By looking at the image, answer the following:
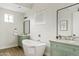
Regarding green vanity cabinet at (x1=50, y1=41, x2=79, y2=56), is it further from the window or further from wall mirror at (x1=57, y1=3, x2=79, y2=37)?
the window

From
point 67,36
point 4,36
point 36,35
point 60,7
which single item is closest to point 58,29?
point 67,36

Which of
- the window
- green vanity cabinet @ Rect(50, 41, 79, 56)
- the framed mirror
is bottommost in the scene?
green vanity cabinet @ Rect(50, 41, 79, 56)

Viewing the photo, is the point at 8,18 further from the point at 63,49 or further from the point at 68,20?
the point at 63,49

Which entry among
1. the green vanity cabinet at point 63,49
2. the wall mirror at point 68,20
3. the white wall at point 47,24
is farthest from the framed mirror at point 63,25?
the green vanity cabinet at point 63,49

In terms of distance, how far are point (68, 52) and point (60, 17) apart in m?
1.28

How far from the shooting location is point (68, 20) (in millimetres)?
2543

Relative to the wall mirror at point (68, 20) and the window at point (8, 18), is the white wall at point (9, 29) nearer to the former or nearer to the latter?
the window at point (8, 18)

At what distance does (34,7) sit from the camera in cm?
399

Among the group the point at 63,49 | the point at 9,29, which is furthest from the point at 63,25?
the point at 9,29

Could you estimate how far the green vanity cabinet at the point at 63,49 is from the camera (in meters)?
1.79

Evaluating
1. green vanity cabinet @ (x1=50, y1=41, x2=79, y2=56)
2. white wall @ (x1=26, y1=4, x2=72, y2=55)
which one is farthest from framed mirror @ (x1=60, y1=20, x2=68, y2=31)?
green vanity cabinet @ (x1=50, y1=41, x2=79, y2=56)

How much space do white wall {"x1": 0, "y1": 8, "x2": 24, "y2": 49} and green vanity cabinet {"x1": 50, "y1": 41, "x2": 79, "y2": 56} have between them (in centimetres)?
306

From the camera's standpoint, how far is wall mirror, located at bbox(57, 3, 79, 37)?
2.36 m

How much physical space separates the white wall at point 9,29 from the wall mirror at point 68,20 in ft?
9.86
